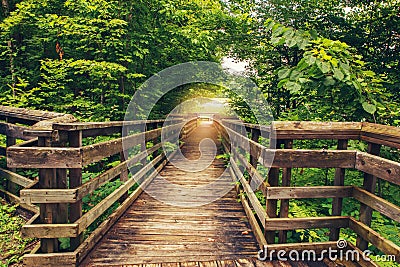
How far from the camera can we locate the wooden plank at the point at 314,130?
255 centimetres

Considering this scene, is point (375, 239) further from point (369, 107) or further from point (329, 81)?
point (329, 81)

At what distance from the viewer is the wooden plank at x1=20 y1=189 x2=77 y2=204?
7.89 ft

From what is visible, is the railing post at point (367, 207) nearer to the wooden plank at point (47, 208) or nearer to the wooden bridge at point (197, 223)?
the wooden bridge at point (197, 223)

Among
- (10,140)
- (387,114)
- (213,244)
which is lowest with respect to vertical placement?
(213,244)

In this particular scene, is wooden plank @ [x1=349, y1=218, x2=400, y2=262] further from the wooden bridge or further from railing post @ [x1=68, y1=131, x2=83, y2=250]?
railing post @ [x1=68, y1=131, x2=83, y2=250]

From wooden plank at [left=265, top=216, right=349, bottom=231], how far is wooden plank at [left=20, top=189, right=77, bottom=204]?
76.2 inches

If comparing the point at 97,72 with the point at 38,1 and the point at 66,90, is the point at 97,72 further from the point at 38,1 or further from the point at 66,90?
the point at 38,1

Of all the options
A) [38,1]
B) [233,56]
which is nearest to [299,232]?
[233,56]

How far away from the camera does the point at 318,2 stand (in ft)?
20.1

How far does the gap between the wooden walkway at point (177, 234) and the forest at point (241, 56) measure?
30.9 inches

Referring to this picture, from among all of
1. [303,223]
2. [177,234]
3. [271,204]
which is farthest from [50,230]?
[303,223]

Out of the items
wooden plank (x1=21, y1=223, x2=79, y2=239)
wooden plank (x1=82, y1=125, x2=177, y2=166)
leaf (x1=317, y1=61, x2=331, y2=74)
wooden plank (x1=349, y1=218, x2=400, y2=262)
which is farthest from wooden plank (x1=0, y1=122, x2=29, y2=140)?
wooden plank (x1=349, y1=218, x2=400, y2=262)

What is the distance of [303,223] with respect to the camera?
2.65 m

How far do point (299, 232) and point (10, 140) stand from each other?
15.3ft
